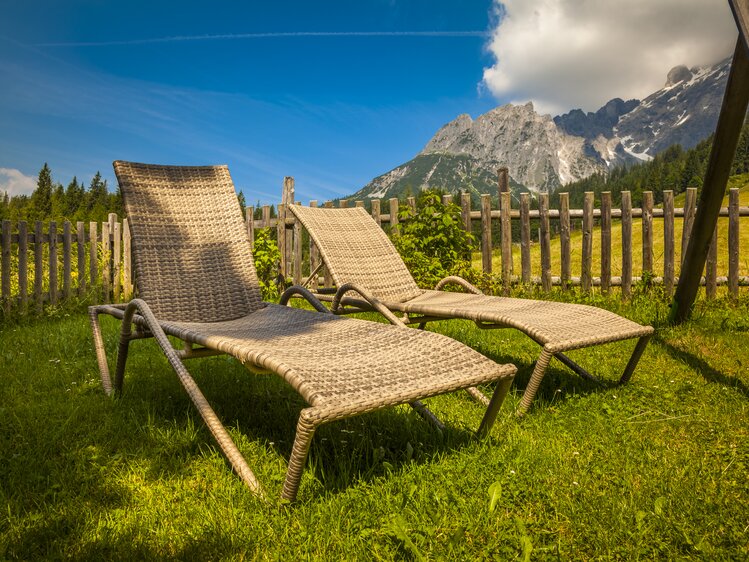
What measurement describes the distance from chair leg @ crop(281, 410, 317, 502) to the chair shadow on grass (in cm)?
234

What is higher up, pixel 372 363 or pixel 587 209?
pixel 587 209

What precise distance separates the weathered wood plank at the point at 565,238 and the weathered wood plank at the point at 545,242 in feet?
0.58

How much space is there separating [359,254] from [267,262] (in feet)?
13.1

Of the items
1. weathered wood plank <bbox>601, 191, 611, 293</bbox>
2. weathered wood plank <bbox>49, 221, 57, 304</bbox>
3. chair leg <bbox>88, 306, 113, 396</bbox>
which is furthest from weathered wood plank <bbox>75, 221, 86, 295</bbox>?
weathered wood plank <bbox>601, 191, 611, 293</bbox>

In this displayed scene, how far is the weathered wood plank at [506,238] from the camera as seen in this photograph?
7.04m

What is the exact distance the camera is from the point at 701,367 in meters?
3.16

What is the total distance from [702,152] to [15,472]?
95.7 metres

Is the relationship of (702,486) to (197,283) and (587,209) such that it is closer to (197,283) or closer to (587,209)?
(197,283)

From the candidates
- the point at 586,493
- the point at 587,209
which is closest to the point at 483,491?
the point at 586,493

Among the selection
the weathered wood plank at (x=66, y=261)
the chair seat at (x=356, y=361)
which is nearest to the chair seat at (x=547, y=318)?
the chair seat at (x=356, y=361)

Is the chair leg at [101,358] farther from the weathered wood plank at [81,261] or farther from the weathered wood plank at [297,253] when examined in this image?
the weathered wood plank at [81,261]

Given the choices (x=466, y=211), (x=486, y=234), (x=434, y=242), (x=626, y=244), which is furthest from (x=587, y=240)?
(x=434, y=242)

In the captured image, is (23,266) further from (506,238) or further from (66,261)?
(506,238)

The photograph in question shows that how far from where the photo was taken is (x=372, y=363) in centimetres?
183
